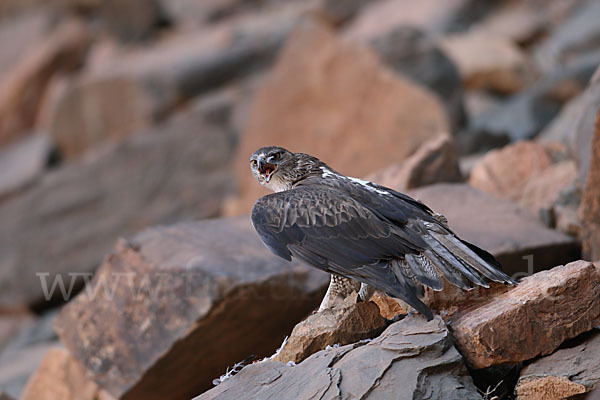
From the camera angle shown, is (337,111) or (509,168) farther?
(337,111)

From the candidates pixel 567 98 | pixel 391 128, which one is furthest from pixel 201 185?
pixel 567 98

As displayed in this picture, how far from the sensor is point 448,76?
32.6 feet

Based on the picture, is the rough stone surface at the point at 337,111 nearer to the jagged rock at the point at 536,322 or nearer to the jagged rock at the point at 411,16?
the jagged rock at the point at 411,16

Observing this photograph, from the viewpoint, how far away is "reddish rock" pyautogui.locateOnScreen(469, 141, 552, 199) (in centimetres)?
697

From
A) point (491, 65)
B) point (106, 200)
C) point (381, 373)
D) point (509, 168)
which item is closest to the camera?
point (381, 373)

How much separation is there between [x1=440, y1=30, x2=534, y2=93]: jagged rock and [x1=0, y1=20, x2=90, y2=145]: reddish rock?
773 centimetres

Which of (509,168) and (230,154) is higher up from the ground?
(230,154)

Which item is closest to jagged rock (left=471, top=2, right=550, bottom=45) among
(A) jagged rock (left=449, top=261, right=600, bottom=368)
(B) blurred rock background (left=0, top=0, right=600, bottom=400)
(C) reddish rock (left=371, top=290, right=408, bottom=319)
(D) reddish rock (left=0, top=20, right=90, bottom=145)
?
(B) blurred rock background (left=0, top=0, right=600, bottom=400)

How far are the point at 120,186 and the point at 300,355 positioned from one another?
8.09 m

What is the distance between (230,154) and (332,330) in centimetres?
786

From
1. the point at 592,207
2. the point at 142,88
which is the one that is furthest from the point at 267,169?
the point at 142,88

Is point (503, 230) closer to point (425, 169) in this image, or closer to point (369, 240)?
point (425, 169)

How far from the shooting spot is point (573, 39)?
11.8m

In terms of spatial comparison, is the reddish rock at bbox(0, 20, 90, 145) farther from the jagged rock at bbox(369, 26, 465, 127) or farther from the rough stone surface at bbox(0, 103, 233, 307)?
the jagged rock at bbox(369, 26, 465, 127)
